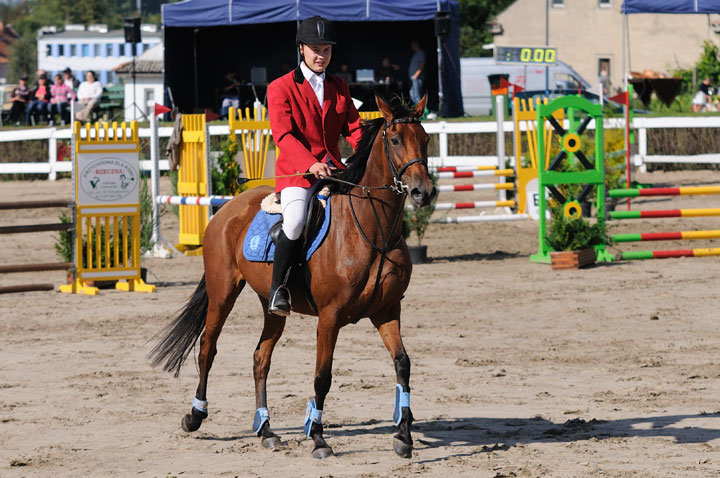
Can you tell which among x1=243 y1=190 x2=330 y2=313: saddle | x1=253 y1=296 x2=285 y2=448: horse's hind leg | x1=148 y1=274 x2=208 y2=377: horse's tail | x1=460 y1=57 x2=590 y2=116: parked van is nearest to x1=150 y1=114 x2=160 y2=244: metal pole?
x1=148 y1=274 x2=208 y2=377: horse's tail

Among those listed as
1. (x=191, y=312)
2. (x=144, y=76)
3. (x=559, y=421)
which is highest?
(x=144, y=76)

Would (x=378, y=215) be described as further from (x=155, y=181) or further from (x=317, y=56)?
(x=155, y=181)

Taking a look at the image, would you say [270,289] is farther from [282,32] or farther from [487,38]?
[487,38]

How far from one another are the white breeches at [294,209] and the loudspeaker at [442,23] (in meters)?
17.6

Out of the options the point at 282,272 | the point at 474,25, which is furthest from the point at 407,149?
the point at 474,25

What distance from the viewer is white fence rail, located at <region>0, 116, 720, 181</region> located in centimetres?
2067

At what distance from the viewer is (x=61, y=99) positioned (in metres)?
25.8

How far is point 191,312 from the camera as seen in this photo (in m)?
6.57

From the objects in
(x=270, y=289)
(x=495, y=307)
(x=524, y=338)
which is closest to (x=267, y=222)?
(x=270, y=289)

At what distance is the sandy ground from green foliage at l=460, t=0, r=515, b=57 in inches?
1769

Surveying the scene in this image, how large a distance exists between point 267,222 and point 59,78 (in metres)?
21.5

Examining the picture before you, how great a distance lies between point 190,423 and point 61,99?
69.2 feet

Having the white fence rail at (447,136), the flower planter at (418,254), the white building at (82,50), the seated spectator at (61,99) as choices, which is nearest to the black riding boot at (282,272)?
the flower planter at (418,254)

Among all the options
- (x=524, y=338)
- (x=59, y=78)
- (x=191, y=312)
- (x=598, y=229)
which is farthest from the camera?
(x=59, y=78)
